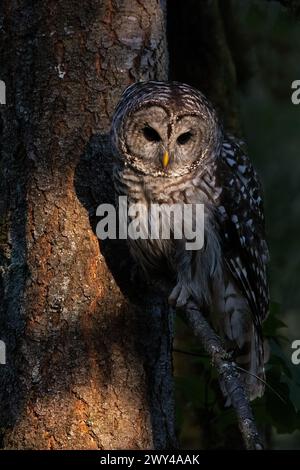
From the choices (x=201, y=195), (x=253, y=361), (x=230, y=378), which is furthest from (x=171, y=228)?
(x=230, y=378)

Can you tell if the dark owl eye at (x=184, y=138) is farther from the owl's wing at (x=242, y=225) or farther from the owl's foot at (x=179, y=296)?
the owl's foot at (x=179, y=296)

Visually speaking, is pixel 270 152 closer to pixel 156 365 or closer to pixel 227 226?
pixel 227 226

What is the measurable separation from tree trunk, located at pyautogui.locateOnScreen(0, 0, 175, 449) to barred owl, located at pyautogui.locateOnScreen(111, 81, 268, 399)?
0.42 ft

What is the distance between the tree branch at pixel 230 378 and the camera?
2.79m

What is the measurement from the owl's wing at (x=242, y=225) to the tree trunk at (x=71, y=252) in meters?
0.50

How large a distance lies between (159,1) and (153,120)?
0.56 meters

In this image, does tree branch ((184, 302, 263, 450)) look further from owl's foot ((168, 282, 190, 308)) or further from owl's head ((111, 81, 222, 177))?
owl's head ((111, 81, 222, 177))

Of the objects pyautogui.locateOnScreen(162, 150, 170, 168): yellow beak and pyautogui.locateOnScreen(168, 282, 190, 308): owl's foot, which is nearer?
pyautogui.locateOnScreen(168, 282, 190, 308): owl's foot

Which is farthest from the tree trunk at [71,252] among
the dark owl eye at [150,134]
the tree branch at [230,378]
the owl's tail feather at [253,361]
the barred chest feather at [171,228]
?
the owl's tail feather at [253,361]

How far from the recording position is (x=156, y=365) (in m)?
3.84

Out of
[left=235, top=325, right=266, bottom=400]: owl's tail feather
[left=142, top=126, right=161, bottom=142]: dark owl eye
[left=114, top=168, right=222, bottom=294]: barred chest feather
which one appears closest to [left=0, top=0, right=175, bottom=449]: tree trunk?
[left=114, top=168, right=222, bottom=294]: barred chest feather

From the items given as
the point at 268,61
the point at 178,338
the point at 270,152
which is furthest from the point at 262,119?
the point at 178,338

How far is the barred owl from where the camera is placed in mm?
3953
